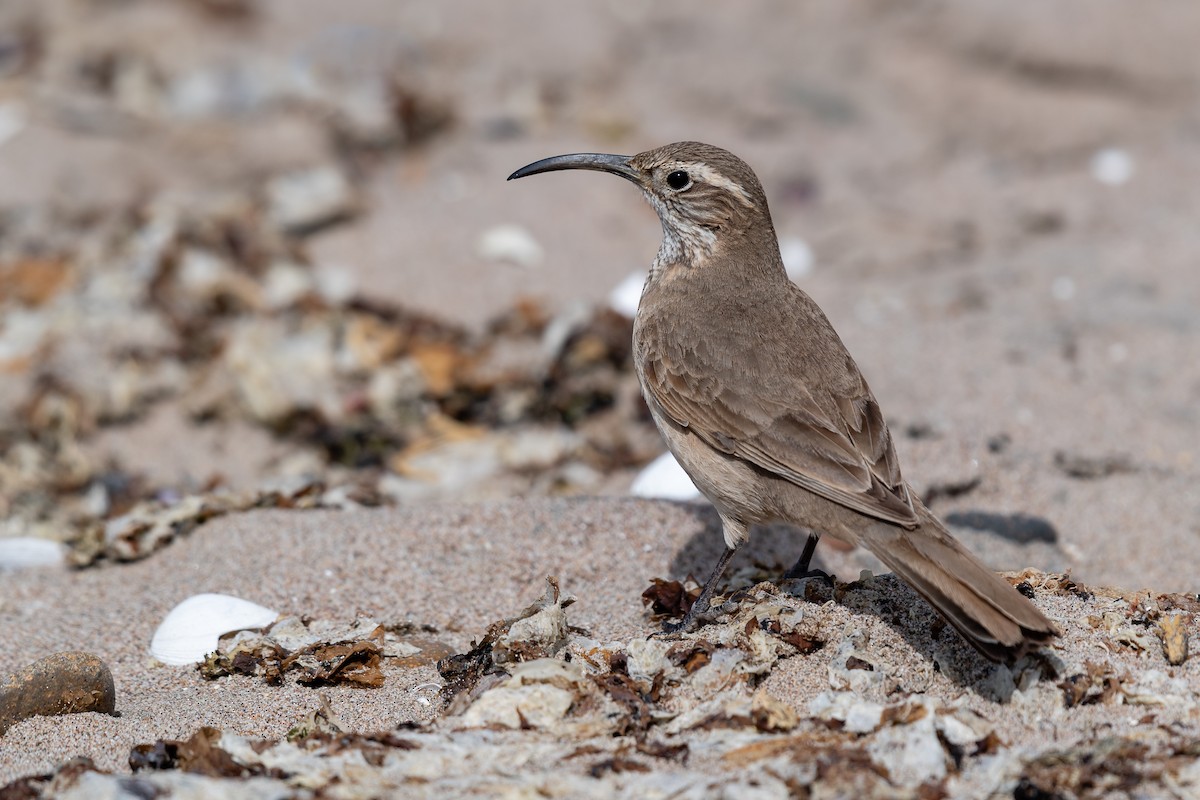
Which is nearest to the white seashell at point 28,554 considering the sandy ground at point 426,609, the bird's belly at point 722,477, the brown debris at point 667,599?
the sandy ground at point 426,609

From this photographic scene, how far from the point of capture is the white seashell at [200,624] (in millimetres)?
4480

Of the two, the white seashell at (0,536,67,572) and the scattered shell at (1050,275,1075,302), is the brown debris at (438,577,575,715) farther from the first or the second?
the scattered shell at (1050,275,1075,302)

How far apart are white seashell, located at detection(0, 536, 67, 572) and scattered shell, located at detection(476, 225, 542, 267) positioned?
368 centimetres

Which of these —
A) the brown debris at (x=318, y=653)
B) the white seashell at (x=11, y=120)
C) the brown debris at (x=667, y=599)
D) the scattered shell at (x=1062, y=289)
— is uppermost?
the scattered shell at (x=1062, y=289)

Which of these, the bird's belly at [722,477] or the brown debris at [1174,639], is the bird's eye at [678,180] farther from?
the brown debris at [1174,639]

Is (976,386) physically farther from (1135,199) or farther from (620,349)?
(1135,199)

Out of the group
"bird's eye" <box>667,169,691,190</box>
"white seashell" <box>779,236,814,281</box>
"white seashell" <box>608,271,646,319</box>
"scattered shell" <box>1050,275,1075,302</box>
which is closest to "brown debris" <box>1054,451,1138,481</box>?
"scattered shell" <box>1050,275,1075,302</box>

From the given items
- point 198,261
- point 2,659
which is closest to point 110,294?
point 198,261

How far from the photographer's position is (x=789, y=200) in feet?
31.6

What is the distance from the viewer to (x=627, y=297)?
7957mm

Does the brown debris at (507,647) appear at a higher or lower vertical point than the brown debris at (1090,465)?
lower

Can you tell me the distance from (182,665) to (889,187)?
22.6 ft

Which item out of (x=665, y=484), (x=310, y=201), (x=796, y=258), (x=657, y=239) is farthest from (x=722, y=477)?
(x=310, y=201)

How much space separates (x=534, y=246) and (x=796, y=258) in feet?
5.94
